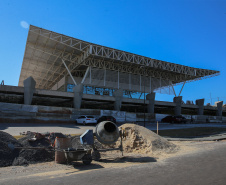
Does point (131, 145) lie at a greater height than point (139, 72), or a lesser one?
lesser

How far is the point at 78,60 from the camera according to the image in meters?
45.3

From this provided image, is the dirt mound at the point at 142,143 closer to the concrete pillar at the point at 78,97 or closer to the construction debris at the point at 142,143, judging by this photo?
the construction debris at the point at 142,143

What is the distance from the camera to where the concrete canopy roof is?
3844 cm

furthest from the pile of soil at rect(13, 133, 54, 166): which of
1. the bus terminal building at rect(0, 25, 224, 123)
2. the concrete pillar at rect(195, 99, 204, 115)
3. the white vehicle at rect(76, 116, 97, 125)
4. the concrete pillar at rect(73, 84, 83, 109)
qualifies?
the concrete pillar at rect(195, 99, 204, 115)

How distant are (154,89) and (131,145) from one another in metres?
50.9

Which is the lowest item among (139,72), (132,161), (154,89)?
(132,161)

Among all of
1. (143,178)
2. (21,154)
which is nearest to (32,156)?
(21,154)

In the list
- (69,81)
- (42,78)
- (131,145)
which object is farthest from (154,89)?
(131,145)

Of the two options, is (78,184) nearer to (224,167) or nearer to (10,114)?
(224,167)

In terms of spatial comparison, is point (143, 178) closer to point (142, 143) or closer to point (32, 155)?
point (32, 155)

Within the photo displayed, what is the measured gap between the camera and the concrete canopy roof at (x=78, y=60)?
38.4 m

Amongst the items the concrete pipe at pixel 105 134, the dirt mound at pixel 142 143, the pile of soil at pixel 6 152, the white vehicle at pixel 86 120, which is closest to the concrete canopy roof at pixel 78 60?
the white vehicle at pixel 86 120

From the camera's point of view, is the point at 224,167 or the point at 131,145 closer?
the point at 224,167

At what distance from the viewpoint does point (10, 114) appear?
78.7 ft
